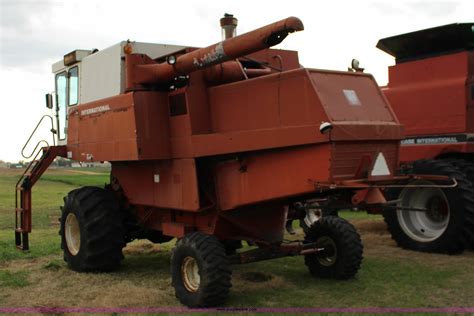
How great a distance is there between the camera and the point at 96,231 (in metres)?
7.09

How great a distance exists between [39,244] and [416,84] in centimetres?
666

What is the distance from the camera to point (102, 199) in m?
7.31

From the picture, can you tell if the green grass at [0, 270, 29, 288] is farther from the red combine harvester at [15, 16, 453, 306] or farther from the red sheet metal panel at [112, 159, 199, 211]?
the red sheet metal panel at [112, 159, 199, 211]

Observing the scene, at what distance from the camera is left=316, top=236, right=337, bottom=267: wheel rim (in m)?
6.72

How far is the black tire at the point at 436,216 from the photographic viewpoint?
8023 mm

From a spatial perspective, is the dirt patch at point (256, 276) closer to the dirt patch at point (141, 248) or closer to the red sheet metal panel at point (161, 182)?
the red sheet metal panel at point (161, 182)

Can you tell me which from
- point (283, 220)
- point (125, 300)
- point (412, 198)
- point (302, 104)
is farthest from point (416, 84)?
point (125, 300)

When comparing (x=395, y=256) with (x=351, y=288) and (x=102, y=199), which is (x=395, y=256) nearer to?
(x=351, y=288)

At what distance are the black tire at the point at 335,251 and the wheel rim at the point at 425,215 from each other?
209 centimetres

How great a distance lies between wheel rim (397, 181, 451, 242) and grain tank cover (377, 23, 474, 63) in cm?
225

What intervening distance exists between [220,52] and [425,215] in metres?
4.97

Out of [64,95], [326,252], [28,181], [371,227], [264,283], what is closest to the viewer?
[264,283]

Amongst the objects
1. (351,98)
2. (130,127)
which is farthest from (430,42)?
(130,127)

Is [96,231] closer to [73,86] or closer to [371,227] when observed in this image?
[73,86]
